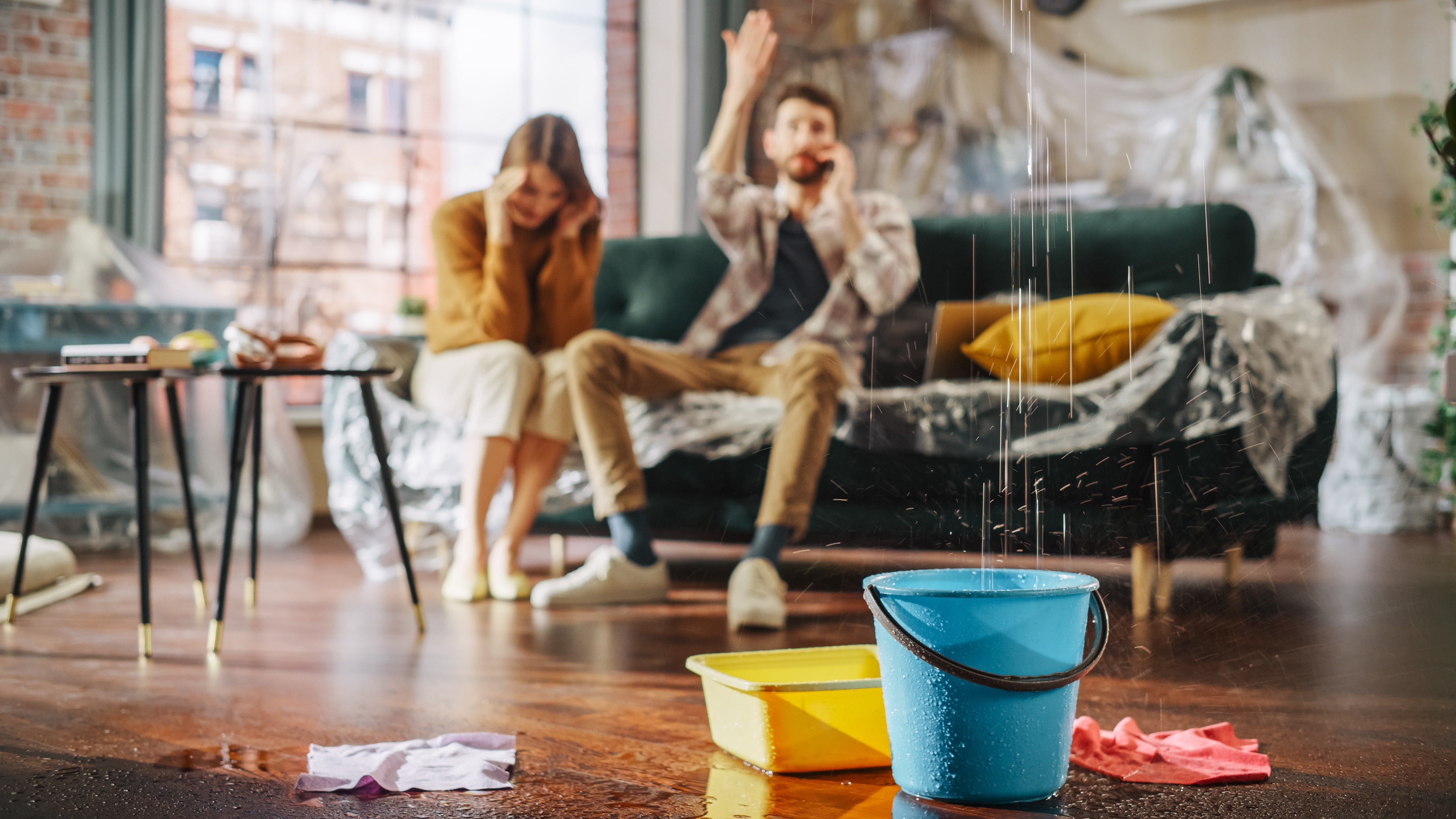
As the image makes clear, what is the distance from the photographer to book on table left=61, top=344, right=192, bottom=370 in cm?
190

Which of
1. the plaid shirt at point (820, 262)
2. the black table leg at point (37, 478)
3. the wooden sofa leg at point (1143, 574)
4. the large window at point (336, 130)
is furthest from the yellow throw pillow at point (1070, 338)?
the large window at point (336, 130)

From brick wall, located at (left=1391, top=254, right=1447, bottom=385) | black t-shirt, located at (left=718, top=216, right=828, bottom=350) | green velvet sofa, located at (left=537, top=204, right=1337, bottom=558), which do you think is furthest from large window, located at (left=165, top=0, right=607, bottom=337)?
brick wall, located at (left=1391, top=254, right=1447, bottom=385)

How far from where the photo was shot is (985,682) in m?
1.06

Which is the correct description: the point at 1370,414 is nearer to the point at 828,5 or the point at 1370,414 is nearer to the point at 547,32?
the point at 828,5

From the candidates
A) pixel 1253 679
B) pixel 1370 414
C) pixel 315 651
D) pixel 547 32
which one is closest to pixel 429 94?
pixel 547 32

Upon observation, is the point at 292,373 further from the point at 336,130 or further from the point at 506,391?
the point at 336,130

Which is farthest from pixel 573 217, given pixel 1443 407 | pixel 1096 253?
pixel 1443 407

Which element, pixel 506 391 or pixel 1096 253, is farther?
pixel 1096 253

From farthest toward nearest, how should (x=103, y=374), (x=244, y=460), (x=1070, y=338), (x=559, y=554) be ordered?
1. (x=559, y=554)
2. (x=1070, y=338)
3. (x=244, y=460)
4. (x=103, y=374)

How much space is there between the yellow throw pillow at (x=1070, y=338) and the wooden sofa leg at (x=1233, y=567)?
391 mm

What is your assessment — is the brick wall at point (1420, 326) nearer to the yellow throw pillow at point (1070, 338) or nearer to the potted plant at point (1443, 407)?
the potted plant at point (1443, 407)

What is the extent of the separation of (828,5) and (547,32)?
1101 mm

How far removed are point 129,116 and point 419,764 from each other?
2.91m

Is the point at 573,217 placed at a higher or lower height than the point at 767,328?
higher
